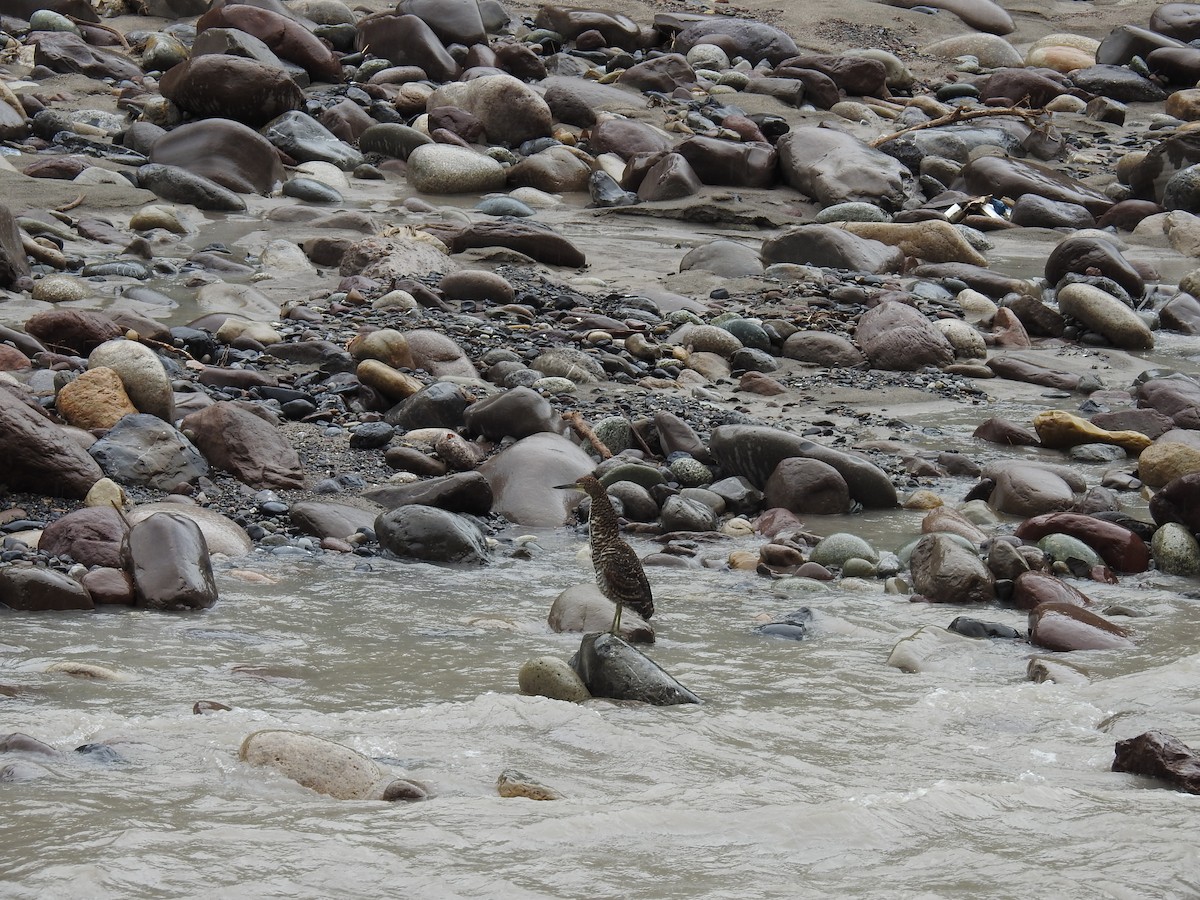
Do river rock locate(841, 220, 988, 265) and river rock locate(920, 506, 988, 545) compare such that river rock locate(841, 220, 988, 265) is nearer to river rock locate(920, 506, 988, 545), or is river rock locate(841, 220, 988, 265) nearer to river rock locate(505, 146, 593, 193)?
river rock locate(505, 146, 593, 193)

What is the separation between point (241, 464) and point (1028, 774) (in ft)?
13.8

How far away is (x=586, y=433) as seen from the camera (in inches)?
296

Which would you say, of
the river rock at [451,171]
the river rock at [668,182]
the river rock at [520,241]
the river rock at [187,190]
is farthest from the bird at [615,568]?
the river rock at [668,182]

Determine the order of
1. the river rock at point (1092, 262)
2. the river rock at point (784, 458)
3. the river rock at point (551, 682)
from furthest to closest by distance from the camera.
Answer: the river rock at point (1092, 262) < the river rock at point (784, 458) < the river rock at point (551, 682)

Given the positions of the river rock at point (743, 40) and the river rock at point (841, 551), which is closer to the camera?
the river rock at point (841, 551)

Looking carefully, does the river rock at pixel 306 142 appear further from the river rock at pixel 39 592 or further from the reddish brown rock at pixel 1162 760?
the reddish brown rock at pixel 1162 760

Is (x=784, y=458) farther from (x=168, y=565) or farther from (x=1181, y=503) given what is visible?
(x=168, y=565)

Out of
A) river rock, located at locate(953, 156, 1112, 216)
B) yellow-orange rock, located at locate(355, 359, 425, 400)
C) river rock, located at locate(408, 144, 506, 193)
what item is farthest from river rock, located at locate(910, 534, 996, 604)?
river rock, located at locate(953, 156, 1112, 216)

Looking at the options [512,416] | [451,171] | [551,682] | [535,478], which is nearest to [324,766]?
[551,682]

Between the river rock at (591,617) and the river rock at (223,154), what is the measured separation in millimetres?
8434

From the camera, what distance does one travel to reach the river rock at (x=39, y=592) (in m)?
4.78

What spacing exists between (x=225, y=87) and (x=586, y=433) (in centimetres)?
803

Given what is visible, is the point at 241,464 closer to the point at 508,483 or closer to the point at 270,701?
the point at 508,483

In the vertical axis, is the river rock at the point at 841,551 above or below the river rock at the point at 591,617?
below
